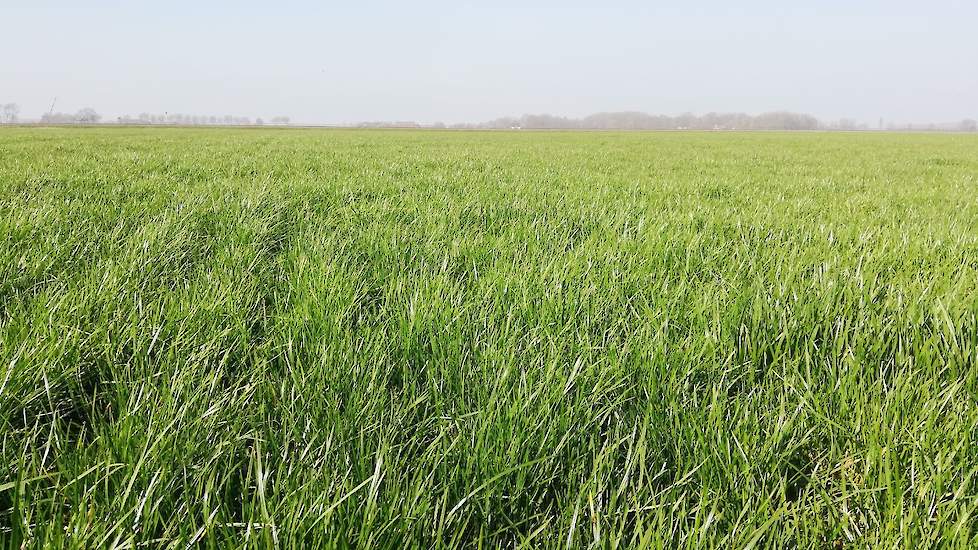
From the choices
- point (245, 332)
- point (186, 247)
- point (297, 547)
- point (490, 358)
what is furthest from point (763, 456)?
point (186, 247)

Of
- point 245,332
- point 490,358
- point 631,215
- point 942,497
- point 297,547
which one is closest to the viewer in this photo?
point 297,547

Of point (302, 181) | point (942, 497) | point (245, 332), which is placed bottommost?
point (942, 497)

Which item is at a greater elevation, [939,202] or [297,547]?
[939,202]

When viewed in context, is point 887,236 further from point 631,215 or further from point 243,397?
point 243,397

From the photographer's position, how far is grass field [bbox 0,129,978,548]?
0.87 metres

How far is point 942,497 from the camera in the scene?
939 mm

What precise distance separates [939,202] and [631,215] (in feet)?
13.2

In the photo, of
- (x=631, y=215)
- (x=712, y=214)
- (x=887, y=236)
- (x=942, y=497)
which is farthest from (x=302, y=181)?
(x=942, y=497)

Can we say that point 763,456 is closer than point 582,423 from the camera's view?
Yes

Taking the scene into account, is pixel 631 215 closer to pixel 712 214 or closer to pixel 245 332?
pixel 712 214

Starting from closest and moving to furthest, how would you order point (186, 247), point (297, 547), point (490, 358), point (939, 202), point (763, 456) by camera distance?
point (297, 547)
point (763, 456)
point (490, 358)
point (186, 247)
point (939, 202)

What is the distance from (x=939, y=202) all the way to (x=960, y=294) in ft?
14.9

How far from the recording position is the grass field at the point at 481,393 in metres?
0.87

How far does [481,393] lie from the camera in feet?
4.09
